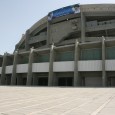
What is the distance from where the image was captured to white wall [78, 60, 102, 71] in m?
32.5

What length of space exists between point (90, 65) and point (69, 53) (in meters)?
5.32

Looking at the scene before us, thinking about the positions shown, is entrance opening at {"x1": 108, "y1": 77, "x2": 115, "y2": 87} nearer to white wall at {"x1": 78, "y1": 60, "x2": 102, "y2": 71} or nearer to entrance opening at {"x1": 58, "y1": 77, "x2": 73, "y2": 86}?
white wall at {"x1": 78, "y1": 60, "x2": 102, "y2": 71}

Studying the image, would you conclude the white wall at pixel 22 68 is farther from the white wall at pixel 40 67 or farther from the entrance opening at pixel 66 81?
the entrance opening at pixel 66 81

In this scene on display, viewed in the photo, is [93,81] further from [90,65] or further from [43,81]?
[43,81]

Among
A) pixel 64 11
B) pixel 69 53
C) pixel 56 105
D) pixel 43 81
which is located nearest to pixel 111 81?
pixel 69 53

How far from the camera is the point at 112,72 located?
1294 inches

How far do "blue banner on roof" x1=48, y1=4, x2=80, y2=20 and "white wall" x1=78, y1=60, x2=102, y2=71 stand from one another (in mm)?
16480

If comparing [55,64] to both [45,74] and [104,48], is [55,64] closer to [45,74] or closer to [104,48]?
[45,74]

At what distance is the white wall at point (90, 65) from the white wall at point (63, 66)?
1.62 meters

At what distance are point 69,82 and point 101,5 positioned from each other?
1844 centimetres

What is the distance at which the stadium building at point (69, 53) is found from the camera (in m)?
33.3

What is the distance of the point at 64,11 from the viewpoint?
47625mm

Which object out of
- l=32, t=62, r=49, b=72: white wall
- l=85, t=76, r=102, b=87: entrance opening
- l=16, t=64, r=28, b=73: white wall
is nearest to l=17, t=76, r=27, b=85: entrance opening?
l=16, t=64, r=28, b=73: white wall

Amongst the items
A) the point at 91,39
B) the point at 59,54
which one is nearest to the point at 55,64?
the point at 59,54
